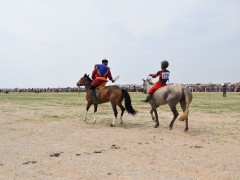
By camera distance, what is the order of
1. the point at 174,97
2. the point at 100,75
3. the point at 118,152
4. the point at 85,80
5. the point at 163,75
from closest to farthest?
the point at 118,152 → the point at 174,97 → the point at 163,75 → the point at 100,75 → the point at 85,80

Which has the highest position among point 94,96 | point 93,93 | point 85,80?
point 85,80

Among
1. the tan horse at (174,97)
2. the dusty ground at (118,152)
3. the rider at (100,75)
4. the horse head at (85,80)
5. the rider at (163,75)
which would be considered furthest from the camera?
the horse head at (85,80)

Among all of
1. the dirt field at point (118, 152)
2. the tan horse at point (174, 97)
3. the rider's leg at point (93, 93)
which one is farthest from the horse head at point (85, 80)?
the tan horse at point (174, 97)

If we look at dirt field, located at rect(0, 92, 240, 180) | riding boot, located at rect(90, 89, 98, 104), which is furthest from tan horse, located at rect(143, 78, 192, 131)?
riding boot, located at rect(90, 89, 98, 104)

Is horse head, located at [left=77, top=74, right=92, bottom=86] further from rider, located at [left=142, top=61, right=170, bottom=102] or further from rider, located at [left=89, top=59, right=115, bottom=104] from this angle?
rider, located at [left=142, top=61, right=170, bottom=102]

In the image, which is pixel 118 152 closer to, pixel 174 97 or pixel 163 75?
pixel 174 97

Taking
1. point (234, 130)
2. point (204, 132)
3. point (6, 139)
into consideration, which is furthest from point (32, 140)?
point (234, 130)

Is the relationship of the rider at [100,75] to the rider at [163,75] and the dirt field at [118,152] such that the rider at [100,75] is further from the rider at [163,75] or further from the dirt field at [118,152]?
the rider at [163,75]

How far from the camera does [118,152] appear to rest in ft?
26.2

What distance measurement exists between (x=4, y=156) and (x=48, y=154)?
996 millimetres

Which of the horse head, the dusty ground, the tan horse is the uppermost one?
the horse head

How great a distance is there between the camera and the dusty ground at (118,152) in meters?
6.26

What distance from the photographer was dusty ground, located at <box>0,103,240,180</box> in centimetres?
626

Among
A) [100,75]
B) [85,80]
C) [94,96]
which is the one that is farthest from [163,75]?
[85,80]
